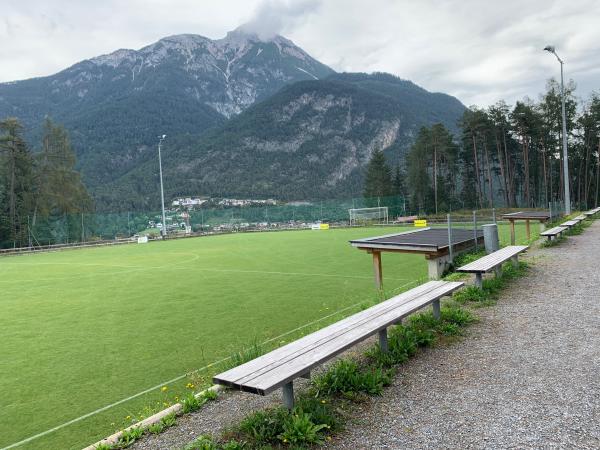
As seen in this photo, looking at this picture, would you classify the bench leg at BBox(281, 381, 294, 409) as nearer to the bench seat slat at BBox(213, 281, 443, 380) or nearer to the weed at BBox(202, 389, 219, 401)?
the bench seat slat at BBox(213, 281, 443, 380)

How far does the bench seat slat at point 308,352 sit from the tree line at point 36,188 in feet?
126

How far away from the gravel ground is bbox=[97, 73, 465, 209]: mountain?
87.4 meters

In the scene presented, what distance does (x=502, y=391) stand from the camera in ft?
12.2

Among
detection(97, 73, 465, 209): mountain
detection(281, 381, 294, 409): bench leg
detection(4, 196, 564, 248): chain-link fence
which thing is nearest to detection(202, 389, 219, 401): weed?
detection(281, 381, 294, 409): bench leg

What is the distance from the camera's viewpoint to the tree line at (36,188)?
3669 cm

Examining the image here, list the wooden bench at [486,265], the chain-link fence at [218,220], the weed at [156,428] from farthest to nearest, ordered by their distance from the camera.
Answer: the chain-link fence at [218,220], the wooden bench at [486,265], the weed at [156,428]

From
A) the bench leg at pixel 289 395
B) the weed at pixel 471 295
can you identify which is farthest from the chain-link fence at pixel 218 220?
the bench leg at pixel 289 395

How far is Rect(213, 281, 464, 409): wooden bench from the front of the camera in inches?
123

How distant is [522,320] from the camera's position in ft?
18.8

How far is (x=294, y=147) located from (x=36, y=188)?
285ft

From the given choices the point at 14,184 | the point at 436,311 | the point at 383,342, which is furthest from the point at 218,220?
the point at 383,342

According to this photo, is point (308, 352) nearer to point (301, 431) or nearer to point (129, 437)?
point (301, 431)

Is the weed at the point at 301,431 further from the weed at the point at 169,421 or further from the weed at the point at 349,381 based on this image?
the weed at the point at 169,421

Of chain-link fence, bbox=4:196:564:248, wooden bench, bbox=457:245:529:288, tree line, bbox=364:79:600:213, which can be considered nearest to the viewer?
wooden bench, bbox=457:245:529:288
